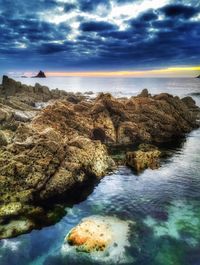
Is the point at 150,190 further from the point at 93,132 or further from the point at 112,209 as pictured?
the point at 93,132

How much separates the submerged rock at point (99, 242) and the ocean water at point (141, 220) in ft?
0.65

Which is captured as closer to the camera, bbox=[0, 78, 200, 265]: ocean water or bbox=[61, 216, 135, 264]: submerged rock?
bbox=[61, 216, 135, 264]: submerged rock

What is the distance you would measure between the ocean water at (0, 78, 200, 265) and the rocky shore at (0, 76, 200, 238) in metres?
2.38

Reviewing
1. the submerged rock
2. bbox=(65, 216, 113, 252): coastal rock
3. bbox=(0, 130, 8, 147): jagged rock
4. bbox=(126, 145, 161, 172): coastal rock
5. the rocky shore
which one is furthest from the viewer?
bbox=(0, 130, 8, 147): jagged rock

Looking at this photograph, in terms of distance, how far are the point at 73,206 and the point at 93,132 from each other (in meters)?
29.5

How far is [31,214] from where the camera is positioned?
3297cm

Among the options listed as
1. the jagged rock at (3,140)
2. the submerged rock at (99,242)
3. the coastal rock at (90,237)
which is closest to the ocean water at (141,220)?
the submerged rock at (99,242)

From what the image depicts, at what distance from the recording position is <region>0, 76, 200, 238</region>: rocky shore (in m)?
35.1

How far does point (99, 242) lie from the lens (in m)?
27.0

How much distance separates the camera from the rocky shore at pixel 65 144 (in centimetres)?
3512

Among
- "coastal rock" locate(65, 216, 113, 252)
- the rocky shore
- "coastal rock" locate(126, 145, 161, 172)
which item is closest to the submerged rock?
"coastal rock" locate(65, 216, 113, 252)

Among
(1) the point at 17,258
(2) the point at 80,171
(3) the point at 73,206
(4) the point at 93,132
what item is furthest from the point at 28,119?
(1) the point at 17,258

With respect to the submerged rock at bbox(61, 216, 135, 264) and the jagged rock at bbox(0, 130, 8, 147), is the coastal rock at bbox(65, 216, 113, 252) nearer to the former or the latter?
the submerged rock at bbox(61, 216, 135, 264)

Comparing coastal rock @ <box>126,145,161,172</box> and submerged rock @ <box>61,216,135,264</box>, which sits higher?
coastal rock @ <box>126,145,161,172</box>
